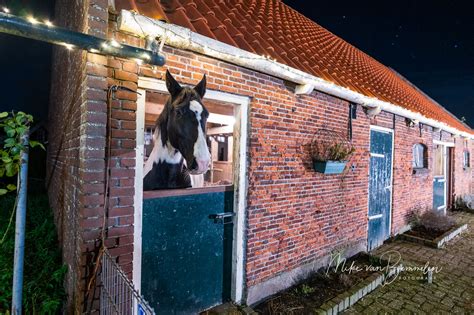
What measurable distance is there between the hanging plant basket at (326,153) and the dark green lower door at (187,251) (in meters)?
1.84

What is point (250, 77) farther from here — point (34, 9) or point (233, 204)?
point (34, 9)

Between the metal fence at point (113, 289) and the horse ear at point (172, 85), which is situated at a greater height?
the horse ear at point (172, 85)

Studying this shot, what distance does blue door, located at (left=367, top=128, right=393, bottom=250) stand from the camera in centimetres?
652

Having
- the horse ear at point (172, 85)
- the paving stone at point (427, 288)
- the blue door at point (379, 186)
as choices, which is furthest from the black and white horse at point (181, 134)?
the blue door at point (379, 186)

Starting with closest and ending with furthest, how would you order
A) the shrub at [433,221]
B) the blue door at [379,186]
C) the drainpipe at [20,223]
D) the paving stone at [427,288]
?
the drainpipe at [20,223] < the paving stone at [427,288] < the blue door at [379,186] < the shrub at [433,221]

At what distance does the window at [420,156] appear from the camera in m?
8.77

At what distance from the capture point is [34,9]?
8.84 metres

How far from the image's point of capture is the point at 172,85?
2.81m

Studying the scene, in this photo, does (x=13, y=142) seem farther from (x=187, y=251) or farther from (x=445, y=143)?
(x=445, y=143)

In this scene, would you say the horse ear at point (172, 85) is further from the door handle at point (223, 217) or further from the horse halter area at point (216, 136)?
the door handle at point (223, 217)

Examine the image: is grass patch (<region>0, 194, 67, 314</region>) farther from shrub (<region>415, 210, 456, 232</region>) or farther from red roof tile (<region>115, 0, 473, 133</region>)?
shrub (<region>415, 210, 456, 232</region>)

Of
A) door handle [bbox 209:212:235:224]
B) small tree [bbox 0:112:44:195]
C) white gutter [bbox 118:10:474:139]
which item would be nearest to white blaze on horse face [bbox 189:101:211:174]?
white gutter [bbox 118:10:474:139]

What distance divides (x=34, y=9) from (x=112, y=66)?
9251 mm

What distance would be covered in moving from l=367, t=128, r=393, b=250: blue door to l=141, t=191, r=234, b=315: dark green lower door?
14.2 ft
